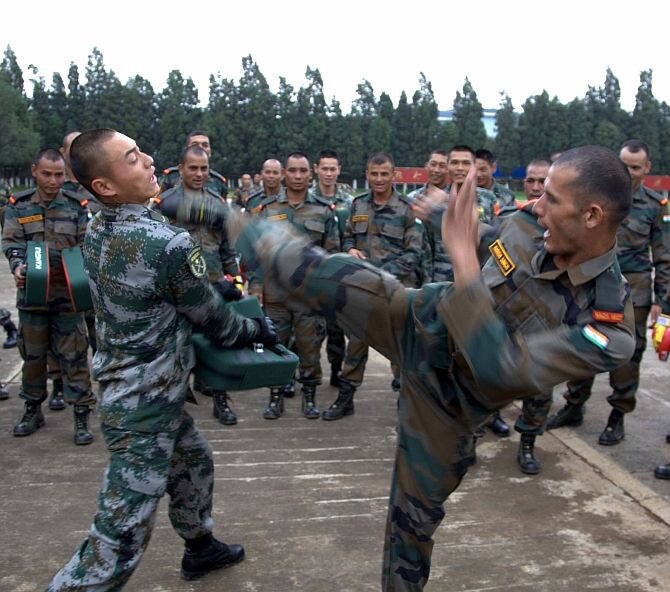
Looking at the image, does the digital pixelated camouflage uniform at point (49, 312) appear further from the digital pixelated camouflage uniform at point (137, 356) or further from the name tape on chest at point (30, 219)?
the digital pixelated camouflage uniform at point (137, 356)

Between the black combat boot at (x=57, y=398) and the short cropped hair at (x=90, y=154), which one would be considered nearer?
the short cropped hair at (x=90, y=154)

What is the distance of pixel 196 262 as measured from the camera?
252 cm

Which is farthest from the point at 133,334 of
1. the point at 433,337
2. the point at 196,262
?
the point at 433,337

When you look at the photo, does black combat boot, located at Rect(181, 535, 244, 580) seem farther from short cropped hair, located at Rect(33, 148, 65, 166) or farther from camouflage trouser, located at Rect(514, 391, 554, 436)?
short cropped hair, located at Rect(33, 148, 65, 166)

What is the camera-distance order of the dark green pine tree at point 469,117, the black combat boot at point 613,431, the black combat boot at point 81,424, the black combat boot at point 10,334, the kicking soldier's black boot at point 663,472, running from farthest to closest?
the dark green pine tree at point 469,117
the black combat boot at point 10,334
the black combat boot at point 613,431
the black combat boot at point 81,424
the kicking soldier's black boot at point 663,472

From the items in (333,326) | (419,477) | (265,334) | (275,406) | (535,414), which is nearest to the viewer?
(419,477)

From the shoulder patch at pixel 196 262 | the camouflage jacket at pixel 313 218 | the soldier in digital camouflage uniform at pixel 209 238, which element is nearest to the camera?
the shoulder patch at pixel 196 262

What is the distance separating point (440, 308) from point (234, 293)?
123 cm

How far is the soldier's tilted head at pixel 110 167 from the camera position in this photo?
101 inches

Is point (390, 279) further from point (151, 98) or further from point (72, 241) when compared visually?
point (151, 98)

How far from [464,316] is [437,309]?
253 millimetres

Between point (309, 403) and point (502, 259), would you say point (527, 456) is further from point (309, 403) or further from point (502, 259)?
point (502, 259)

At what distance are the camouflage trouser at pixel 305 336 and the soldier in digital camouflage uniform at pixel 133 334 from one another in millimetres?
2837

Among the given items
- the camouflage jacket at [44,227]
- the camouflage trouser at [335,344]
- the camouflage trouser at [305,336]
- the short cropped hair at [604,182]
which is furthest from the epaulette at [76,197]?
the short cropped hair at [604,182]
